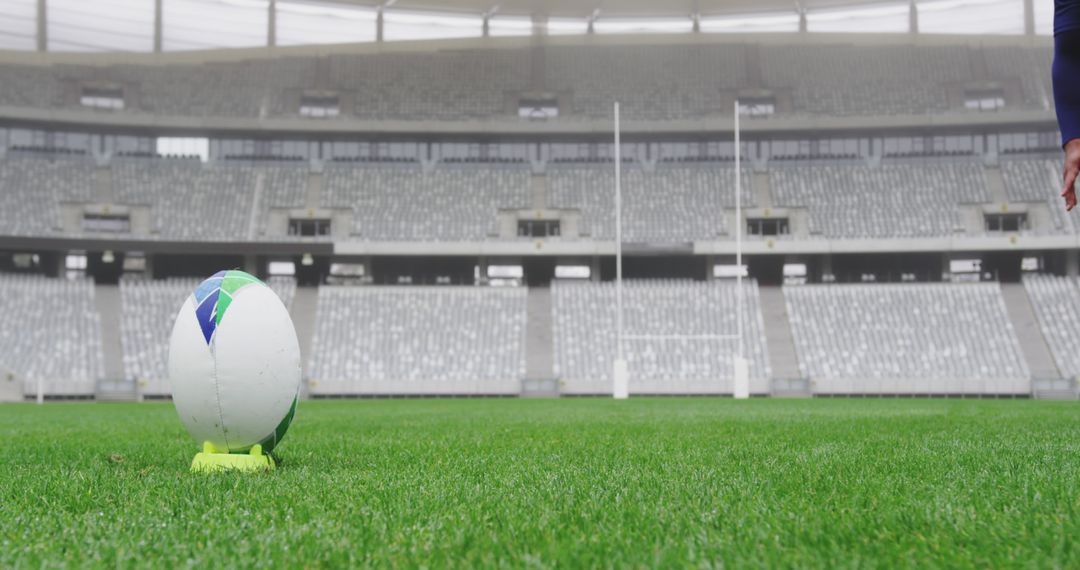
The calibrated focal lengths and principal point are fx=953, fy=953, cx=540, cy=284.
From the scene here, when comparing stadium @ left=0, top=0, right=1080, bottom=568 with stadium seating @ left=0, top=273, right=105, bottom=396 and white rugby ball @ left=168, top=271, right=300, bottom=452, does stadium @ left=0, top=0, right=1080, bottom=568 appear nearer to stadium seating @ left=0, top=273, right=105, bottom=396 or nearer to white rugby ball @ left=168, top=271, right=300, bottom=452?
stadium seating @ left=0, top=273, right=105, bottom=396

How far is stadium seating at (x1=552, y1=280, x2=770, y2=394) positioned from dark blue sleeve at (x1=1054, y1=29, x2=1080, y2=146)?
33826mm

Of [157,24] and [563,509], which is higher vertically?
[157,24]

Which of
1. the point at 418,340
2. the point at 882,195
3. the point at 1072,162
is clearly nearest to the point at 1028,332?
the point at 882,195

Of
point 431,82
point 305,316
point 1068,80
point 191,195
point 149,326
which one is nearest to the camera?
point 1068,80

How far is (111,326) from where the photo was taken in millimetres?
39625

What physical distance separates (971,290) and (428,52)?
29866 mm

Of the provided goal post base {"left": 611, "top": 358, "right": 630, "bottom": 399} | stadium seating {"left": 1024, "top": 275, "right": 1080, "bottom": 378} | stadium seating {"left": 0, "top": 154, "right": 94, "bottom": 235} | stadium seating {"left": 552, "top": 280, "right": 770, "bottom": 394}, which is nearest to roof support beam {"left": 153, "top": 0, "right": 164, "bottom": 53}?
stadium seating {"left": 0, "top": 154, "right": 94, "bottom": 235}

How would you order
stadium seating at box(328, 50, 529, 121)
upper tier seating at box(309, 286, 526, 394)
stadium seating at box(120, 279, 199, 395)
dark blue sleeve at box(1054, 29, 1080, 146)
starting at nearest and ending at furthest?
1. dark blue sleeve at box(1054, 29, 1080, 146)
2. stadium seating at box(120, 279, 199, 395)
3. upper tier seating at box(309, 286, 526, 394)
4. stadium seating at box(328, 50, 529, 121)

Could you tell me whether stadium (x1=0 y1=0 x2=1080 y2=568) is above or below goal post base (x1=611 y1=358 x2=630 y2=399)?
above

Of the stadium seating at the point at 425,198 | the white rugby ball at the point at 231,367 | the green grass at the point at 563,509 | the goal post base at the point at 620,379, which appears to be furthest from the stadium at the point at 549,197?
the white rugby ball at the point at 231,367

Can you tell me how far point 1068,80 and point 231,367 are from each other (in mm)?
4542

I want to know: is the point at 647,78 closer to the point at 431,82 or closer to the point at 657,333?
the point at 431,82

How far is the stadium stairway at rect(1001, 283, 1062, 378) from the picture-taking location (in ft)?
123

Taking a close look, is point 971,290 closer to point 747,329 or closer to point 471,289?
point 747,329
